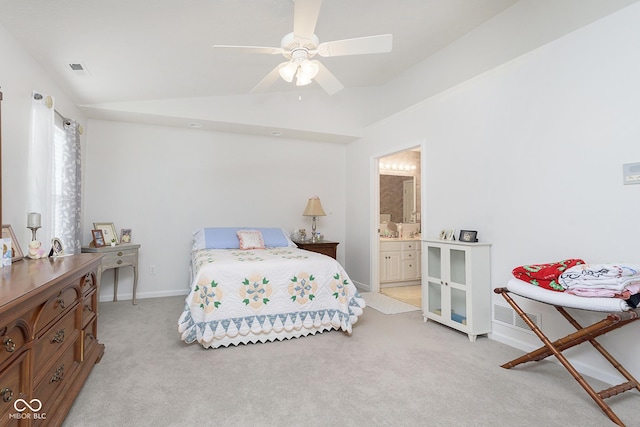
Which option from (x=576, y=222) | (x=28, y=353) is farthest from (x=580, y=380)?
(x=28, y=353)

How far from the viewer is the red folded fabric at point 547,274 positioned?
2.09 metres

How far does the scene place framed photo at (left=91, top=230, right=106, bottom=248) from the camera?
151 inches

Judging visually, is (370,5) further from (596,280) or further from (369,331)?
(369,331)

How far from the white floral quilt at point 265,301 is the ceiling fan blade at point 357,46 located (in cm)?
178

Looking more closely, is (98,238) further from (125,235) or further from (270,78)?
(270,78)

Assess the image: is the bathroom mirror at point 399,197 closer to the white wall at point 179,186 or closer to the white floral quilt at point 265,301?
the white wall at point 179,186

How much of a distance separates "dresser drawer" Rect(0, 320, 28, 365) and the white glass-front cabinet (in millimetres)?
2954

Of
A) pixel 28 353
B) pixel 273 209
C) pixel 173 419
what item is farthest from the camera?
pixel 273 209

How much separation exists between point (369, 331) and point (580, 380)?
5.39 ft

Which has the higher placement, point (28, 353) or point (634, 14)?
point (634, 14)

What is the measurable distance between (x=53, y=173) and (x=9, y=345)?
2161mm

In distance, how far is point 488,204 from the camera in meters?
3.04

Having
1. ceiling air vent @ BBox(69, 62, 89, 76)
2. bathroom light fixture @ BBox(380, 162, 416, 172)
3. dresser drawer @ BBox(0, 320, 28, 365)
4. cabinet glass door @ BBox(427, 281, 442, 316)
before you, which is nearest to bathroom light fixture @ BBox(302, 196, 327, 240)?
bathroom light fixture @ BBox(380, 162, 416, 172)

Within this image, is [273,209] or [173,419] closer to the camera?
[173,419]
